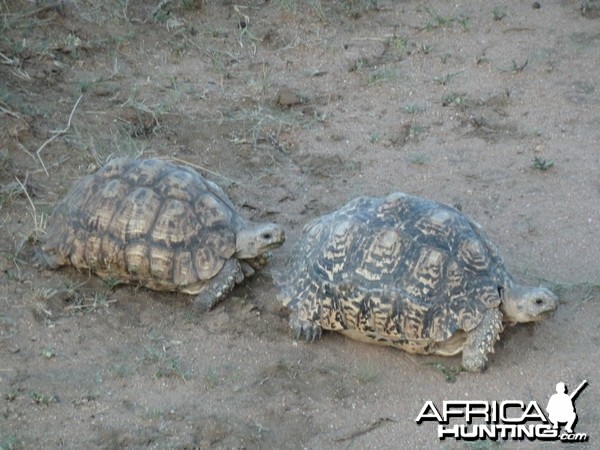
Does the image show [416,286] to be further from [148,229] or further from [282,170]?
[282,170]

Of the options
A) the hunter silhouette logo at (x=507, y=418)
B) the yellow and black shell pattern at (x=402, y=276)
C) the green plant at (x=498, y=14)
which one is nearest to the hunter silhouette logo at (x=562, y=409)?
the hunter silhouette logo at (x=507, y=418)

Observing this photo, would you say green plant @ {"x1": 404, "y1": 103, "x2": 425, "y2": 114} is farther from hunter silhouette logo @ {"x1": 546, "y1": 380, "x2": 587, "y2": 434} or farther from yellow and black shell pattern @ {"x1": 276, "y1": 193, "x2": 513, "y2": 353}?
hunter silhouette logo @ {"x1": 546, "y1": 380, "x2": 587, "y2": 434}

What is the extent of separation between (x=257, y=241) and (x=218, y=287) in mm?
374

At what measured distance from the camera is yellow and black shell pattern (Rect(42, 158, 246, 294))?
19.9ft

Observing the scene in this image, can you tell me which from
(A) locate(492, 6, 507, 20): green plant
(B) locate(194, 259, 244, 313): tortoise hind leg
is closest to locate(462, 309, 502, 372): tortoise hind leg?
(B) locate(194, 259, 244, 313): tortoise hind leg

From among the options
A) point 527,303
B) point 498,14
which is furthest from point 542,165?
point 498,14

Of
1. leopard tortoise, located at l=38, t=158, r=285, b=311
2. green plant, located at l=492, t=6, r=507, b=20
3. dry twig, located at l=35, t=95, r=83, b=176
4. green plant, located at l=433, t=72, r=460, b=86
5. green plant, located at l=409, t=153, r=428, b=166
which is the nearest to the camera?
leopard tortoise, located at l=38, t=158, r=285, b=311

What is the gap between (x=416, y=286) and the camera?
214 inches

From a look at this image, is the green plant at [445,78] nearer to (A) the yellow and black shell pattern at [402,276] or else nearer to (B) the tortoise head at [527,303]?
(A) the yellow and black shell pattern at [402,276]

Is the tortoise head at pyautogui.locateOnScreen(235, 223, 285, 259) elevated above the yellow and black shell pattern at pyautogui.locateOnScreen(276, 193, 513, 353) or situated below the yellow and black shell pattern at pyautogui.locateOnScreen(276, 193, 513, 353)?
below

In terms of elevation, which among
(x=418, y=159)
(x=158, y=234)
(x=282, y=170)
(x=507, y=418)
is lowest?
(x=282, y=170)

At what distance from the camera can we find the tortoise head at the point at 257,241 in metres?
6.18

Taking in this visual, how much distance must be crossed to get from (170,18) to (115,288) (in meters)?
4.07

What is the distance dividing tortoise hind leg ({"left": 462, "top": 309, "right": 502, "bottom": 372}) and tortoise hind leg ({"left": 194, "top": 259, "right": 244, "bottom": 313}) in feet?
4.96
